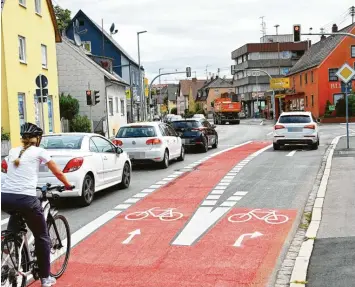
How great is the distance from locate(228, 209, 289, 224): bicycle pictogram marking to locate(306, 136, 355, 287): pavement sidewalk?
0.71m

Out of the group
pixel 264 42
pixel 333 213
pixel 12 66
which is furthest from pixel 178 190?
pixel 264 42

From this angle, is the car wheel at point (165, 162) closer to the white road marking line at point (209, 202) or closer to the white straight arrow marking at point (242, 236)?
the white road marking line at point (209, 202)

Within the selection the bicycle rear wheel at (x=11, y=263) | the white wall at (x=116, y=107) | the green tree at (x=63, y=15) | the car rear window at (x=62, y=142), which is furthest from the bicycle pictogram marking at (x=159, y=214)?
the green tree at (x=63, y=15)

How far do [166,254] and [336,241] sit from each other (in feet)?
7.60

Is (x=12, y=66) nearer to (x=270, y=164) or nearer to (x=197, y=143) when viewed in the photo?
(x=197, y=143)

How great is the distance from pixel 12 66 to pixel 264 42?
275 ft

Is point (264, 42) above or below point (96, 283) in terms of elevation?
above

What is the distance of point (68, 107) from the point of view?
3994cm

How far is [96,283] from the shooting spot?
5.64 meters

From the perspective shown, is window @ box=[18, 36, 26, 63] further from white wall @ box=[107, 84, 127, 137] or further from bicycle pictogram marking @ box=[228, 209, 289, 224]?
bicycle pictogram marking @ box=[228, 209, 289, 224]

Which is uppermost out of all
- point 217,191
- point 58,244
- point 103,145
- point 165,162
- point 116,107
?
point 116,107

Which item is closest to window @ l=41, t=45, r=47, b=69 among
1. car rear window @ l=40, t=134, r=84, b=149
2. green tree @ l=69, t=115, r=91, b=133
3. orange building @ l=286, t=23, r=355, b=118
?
green tree @ l=69, t=115, r=91, b=133

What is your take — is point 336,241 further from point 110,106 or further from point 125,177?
point 110,106

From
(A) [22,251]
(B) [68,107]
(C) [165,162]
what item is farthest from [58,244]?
(B) [68,107]
